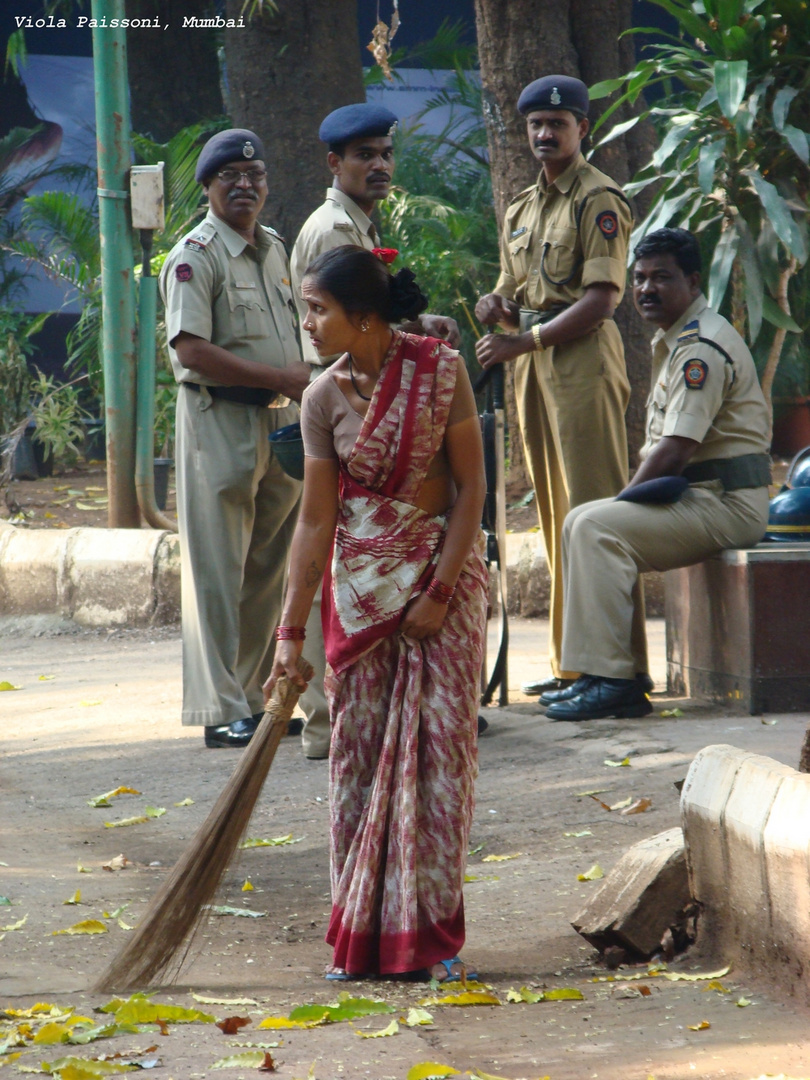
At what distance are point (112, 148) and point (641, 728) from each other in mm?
4944

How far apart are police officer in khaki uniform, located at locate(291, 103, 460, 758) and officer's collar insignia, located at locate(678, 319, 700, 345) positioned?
965 mm

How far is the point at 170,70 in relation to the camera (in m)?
13.5

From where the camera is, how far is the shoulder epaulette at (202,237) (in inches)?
200

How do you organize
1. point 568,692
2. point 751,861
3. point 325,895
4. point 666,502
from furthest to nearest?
point 568,692 → point 666,502 → point 325,895 → point 751,861

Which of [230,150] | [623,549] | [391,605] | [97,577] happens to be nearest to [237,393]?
[230,150]

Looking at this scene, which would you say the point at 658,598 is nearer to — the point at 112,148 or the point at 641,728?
the point at 641,728

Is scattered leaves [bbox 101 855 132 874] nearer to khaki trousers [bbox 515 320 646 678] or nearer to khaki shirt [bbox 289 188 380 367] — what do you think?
khaki shirt [bbox 289 188 380 367]

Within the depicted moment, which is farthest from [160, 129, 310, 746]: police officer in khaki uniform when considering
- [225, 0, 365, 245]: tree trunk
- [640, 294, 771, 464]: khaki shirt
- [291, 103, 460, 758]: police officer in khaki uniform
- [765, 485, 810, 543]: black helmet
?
[225, 0, 365, 245]: tree trunk

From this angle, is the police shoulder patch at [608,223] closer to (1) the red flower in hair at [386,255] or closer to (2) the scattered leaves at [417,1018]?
(1) the red flower in hair at [386,255]

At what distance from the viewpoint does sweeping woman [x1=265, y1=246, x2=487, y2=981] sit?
9.77 ft

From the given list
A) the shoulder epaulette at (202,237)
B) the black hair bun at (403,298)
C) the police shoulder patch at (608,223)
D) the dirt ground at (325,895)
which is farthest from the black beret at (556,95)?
the black hair bun at (403,298)

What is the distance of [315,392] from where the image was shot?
3100 millimetres

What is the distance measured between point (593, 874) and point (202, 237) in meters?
2.75

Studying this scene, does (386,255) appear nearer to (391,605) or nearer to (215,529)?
(391,605)
